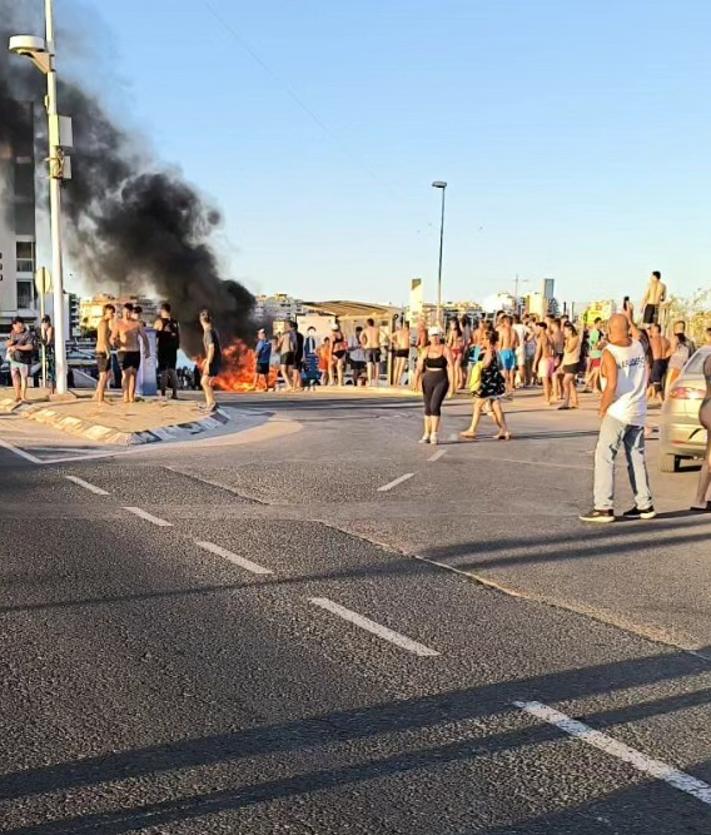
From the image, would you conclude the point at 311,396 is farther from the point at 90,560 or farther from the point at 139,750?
the point at 139,750

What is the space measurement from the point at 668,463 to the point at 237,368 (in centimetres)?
2309

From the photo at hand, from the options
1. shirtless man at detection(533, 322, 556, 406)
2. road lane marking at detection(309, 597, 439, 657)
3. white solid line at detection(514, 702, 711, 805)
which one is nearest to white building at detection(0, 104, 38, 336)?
shirtless man at detection(533, 322, 556, 406)

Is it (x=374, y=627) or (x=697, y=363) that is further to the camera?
(x=697, y=363)

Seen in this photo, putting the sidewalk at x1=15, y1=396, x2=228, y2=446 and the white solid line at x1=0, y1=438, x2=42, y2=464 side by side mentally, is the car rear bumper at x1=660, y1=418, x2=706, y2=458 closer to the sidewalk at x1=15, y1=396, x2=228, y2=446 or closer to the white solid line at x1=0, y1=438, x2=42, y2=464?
the sidewalk at x1=15, y1=396, x2=228, y2=446

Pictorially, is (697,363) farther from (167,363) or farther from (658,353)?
(167,363)

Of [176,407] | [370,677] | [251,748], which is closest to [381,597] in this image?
[370,677]

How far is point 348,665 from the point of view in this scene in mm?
4316

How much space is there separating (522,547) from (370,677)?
2951 millimetres

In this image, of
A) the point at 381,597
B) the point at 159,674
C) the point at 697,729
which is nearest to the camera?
the point at 697,729

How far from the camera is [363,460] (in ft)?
37.2

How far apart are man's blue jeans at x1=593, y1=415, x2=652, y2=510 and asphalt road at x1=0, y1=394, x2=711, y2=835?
352mm

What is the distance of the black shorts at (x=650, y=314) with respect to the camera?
18.7 m

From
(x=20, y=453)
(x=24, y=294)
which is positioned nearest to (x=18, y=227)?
(x=24, y=294)

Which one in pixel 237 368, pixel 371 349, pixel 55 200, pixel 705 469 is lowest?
pixel 237 368
